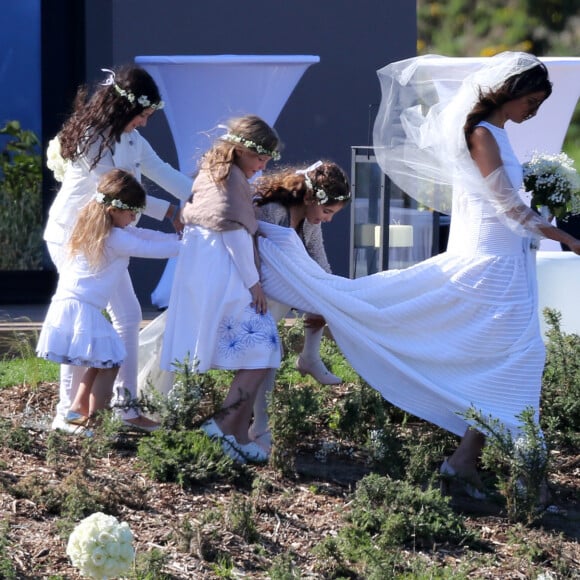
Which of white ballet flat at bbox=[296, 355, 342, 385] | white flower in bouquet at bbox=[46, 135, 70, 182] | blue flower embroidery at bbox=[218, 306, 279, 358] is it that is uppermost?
white flower in bouquet at bbox=[46, 135, 70, 182]

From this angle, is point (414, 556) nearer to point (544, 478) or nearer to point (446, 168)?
point (544, 478)

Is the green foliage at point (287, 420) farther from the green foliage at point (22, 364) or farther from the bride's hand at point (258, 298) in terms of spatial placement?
the green foliage at point (22, 364)

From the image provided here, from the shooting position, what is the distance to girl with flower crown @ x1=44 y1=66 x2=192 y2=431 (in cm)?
559

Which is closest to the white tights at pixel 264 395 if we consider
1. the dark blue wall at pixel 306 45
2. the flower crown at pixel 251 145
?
the flower crown at pixel 251 145

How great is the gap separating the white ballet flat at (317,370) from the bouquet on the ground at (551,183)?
1.26m

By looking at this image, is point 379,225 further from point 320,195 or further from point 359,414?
point 320,195

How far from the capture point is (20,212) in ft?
31.7

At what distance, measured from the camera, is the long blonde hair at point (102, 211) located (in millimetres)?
5344

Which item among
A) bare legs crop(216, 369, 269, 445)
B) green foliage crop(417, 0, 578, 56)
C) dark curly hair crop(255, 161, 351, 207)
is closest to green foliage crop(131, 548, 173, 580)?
bare legs crop(216, 369, 269, 445)

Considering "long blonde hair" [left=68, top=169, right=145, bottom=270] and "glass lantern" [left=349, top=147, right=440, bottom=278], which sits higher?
"long blonde hair" [left=68, top=169, right=145, bottom=270]

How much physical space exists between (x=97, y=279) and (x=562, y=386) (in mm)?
2262

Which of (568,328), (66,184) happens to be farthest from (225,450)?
(568,328)

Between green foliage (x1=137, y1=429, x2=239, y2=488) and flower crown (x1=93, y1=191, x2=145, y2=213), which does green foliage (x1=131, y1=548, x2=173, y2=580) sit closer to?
green foliage (x1=137, y1=429, x2=239, y2=488)

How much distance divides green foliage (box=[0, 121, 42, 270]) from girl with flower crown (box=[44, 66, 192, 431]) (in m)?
3.88
